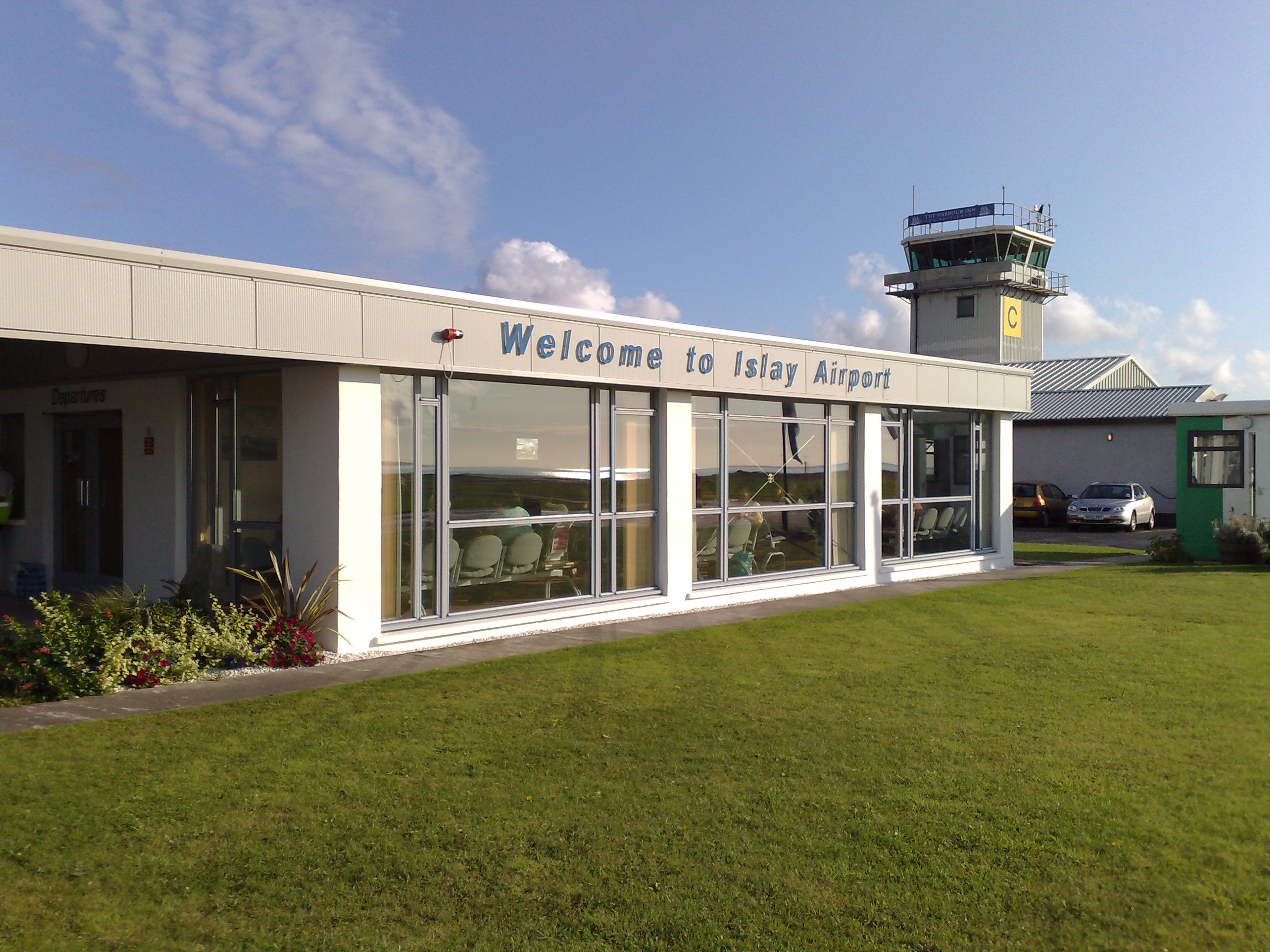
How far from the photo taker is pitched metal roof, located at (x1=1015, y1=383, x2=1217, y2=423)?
32.2 meters

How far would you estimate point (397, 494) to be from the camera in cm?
948

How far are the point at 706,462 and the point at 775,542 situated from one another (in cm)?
180

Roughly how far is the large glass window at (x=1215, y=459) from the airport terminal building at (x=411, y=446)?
9296 mm

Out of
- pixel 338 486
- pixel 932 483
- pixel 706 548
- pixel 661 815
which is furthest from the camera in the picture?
pixel 932 483

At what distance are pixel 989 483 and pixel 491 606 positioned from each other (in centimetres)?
1068

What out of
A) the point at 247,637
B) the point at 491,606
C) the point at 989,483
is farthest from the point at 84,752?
the point at 989,483

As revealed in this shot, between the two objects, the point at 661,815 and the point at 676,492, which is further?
the point at 676,492

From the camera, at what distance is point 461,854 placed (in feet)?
15.4

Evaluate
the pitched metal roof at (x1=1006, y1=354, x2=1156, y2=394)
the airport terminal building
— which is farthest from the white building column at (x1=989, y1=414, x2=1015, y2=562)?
the pitched metal roof at (x1=1006, y1=354, x2=1156, y2=394)

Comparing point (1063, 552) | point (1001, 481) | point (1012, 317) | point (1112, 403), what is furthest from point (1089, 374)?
point (1001, 481)

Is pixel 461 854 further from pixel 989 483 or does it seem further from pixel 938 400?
pixel 989 483

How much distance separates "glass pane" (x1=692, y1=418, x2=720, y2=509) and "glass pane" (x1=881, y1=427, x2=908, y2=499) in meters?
3.58

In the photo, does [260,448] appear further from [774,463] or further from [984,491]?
[984,491]

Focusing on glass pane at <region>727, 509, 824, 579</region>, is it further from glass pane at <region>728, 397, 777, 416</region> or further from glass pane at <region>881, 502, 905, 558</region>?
glass pane at <region>881, 502, 905, 558</region>
